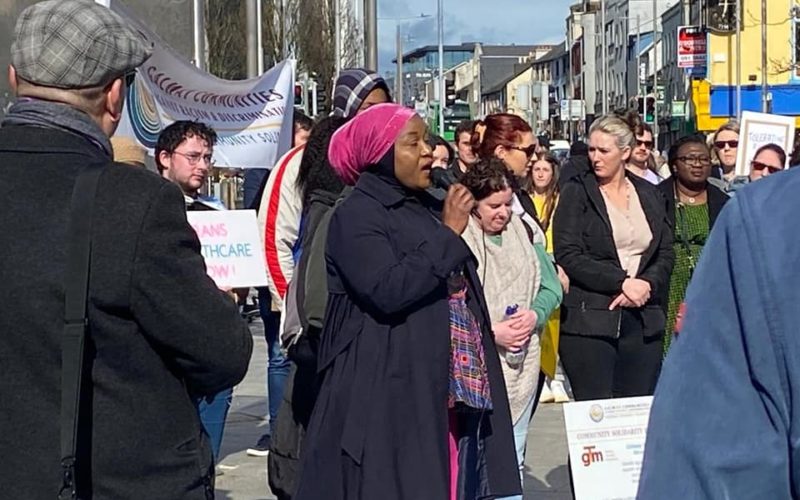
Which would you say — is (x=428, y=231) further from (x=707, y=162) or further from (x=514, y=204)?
(x=707, y=162)

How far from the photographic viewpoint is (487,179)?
6172 mm

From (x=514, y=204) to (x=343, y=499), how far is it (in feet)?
7.45

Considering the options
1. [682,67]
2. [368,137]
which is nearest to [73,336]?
[368,137]

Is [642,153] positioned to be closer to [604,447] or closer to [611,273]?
[611,273]

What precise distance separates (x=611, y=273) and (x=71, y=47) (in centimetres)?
434

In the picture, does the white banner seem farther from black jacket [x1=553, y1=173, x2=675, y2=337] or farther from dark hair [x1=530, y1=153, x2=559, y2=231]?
black jacket [x1=553, y1=173, x2=675, y2=337]

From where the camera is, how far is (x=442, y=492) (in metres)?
4.65

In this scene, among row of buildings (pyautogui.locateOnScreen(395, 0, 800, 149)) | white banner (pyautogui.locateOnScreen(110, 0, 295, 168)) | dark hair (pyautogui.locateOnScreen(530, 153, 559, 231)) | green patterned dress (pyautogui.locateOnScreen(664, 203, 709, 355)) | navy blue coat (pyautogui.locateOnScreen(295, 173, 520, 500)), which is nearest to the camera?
navy blue coat (pyautogui.locateOnScreen(295, 173, 520, 500))

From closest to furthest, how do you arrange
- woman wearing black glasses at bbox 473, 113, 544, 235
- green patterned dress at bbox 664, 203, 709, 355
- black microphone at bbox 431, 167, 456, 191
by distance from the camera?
black microphone at bbox 431, 167, 456, 191, woman wearing black glasses at bbox 473, 113, 544, 235, green patterned dress at bbox 664, 203, 709, 355

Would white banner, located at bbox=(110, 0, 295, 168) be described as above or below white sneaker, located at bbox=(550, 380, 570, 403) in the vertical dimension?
above

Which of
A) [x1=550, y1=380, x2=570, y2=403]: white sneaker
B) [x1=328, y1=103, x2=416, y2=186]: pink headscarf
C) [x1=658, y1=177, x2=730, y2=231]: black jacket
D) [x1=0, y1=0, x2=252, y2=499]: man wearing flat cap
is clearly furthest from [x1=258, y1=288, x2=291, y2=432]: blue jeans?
[x1=0, y1=0, x2=252, y2=499]: man wearing flat cap

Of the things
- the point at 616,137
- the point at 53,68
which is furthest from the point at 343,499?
the point at 616,137

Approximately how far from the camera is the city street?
25.4ft

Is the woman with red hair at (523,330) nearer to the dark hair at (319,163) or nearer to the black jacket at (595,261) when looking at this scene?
the black jacket at (595,261)
